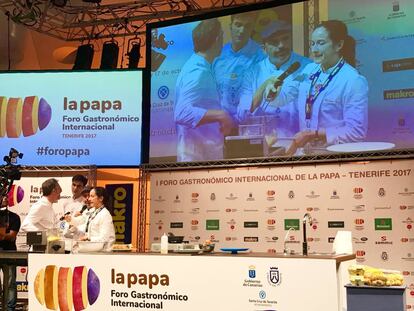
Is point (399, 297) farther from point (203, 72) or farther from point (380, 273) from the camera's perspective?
point (203, 72)

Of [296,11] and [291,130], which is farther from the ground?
[296,11]

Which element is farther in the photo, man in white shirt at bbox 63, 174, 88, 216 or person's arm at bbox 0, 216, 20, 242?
man in white shirt at bbox 63, 174, 88, 216

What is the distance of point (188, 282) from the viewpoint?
410 cm

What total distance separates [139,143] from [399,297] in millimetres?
4988

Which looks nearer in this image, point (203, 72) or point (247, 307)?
point (247, 307)

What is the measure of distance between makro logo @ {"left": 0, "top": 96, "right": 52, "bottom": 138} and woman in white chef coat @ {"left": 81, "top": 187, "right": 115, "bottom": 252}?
306cm

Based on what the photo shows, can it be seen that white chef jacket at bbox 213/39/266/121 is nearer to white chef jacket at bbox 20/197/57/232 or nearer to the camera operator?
white chef jacket at bbox 20/197/57/232

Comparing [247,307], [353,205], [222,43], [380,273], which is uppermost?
[222,43]

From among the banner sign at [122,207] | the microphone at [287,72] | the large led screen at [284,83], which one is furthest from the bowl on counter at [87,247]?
the banner sign at [122,207]

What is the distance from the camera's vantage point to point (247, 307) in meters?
3.86

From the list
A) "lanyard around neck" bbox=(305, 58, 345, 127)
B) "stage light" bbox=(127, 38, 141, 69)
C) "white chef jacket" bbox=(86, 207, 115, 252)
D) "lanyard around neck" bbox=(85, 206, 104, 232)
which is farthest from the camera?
"stage light" bbox=(127, 38, 141, 69)

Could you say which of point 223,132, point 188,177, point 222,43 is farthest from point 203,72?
point 188,177

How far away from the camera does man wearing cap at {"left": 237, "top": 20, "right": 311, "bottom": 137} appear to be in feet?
21.3

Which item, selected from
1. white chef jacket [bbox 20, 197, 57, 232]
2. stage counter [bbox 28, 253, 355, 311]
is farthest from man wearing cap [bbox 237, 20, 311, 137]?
stage counter [bbox 28, 253, 355, 311]
